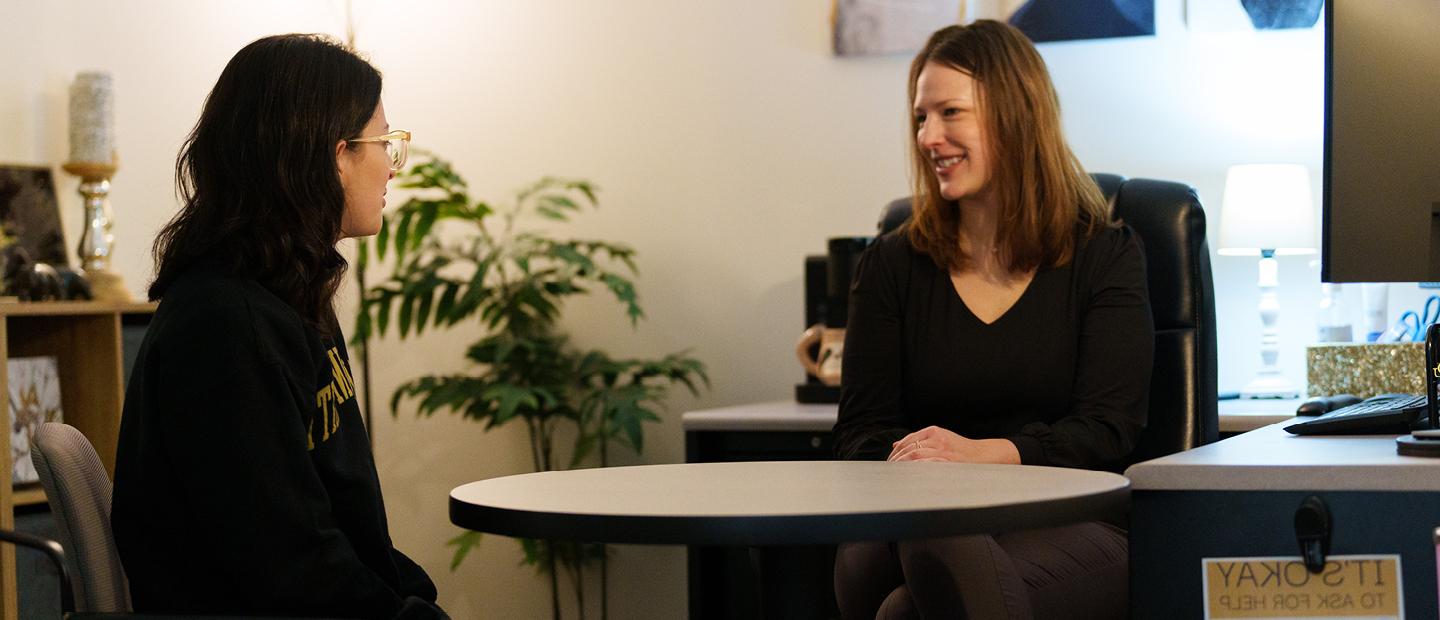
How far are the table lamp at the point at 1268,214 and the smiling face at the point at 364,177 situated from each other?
6.20ft

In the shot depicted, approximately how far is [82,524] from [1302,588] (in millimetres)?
1259

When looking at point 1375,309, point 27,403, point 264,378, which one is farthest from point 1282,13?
point 27,403

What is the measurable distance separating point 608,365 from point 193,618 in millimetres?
2231

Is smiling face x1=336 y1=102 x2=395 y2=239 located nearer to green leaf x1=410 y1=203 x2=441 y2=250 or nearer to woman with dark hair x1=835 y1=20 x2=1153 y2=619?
woman with dark hair x1=835 y1=20 x2=1153 y2=619

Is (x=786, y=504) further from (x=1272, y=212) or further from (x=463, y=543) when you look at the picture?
(x=463, y=543)

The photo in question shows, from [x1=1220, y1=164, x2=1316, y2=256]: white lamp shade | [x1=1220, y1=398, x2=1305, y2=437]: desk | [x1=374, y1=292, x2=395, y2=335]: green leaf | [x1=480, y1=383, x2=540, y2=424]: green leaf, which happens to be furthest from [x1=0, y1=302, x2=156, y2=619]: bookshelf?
[x1=1220, y1=164, x2=1316, y2=256]: white lamp shade

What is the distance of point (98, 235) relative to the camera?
3092mm

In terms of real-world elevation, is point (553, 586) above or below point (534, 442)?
below

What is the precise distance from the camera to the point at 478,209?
3.54 meters

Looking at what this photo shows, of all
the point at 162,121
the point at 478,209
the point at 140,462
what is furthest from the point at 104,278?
the point at 140,462

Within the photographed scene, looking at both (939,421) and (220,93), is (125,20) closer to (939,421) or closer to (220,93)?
(220,93)

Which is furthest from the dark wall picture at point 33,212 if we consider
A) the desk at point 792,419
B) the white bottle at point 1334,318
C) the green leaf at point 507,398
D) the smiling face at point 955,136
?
the white bottle at point 1334,318

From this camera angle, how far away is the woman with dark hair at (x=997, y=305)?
1998 millimetres

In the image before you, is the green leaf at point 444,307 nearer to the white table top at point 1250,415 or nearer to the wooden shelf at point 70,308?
the wooden shelf at point 70,308
